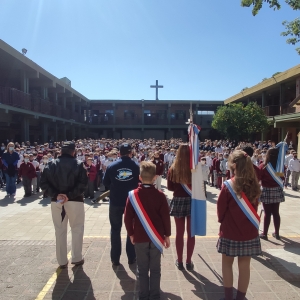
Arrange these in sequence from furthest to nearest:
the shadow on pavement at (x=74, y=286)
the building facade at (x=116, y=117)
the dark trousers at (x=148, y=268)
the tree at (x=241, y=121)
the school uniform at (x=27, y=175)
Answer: the building facade at (x=116, y=117), the tree at (x=241, y=121), the school uniform at (x=27, y=175), the shadow on pavement at (x=74, y=286), the dark trousers at (x=148, y=268)

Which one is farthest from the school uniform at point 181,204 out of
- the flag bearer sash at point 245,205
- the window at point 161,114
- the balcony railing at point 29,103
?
the window at point 161,114

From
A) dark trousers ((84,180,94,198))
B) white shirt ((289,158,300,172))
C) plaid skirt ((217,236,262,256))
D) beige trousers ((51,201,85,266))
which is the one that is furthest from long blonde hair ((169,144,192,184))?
white shirt ((289,158,300,172))

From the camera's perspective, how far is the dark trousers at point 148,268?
322 cm

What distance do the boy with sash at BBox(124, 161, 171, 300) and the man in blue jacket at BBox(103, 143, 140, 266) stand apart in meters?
0.86

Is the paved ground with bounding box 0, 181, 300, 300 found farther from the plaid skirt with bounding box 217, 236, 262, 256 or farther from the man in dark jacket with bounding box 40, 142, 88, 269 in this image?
the plaid skirt with bounding box 217, 236, 262, 256

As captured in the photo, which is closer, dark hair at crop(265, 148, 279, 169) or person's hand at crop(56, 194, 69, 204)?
person's hand at crop(56, 194, 69, 204)

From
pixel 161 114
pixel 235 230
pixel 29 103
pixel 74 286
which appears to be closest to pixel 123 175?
pixel 74 286

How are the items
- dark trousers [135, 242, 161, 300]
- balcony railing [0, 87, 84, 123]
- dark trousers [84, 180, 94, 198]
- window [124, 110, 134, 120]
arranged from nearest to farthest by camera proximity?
1. dark trousers [135, 242, 161, 300]
2. dark trousers [84, 180, 94, 198]
3. balcony railing [0, 87, 84, 123]
4. window [124, 110, 134, 120]

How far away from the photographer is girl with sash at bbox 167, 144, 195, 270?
412 cm

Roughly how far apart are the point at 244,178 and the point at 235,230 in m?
0.56

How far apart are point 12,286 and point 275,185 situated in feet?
14.3

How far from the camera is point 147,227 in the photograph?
3.22m

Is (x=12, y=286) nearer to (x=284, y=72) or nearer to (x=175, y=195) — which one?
(x=175, y=195)

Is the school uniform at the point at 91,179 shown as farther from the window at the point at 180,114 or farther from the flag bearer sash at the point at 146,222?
the window at the point at 180,114
